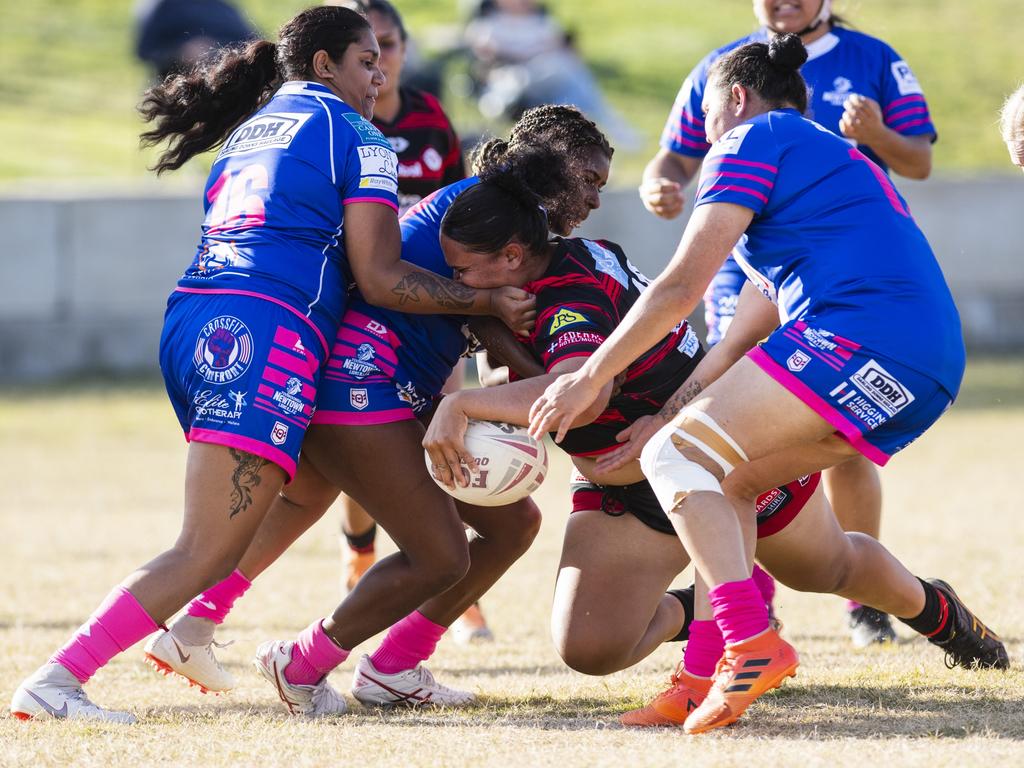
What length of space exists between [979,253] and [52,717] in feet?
42.6

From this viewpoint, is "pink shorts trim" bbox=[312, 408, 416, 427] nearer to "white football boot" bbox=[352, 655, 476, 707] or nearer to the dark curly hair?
"white football boot" bbox=[352, 655, 476, 707]

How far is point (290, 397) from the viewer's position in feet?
14.8

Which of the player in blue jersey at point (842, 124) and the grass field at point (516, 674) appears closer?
the grass field at point (516, 674)

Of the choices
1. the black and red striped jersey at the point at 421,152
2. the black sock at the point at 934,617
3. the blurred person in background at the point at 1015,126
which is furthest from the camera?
the black and red striped jersey at the point at 421,152

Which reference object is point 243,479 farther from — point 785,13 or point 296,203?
point 785,13

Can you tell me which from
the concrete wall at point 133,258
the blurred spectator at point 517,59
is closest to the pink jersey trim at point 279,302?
the concrete wall at point 133,258

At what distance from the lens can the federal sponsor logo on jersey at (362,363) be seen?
15.4 feet

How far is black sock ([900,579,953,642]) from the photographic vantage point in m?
5.02

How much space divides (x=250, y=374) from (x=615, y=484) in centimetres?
125

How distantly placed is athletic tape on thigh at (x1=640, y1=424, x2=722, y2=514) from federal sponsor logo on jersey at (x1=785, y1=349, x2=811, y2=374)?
0.37 m

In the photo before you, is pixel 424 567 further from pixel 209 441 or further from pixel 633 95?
pixel 633 95

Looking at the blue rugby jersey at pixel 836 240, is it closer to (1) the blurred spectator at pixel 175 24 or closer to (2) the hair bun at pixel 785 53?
(2) the hair bun at pixel 785 53

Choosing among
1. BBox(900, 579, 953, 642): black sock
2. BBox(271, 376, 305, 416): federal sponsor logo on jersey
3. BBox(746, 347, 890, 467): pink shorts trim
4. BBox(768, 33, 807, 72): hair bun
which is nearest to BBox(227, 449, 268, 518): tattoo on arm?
BBox(271, 376, 305, 416): federal sponsor logo on jersey

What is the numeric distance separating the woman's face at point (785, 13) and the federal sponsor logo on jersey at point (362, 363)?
235 centimetres
